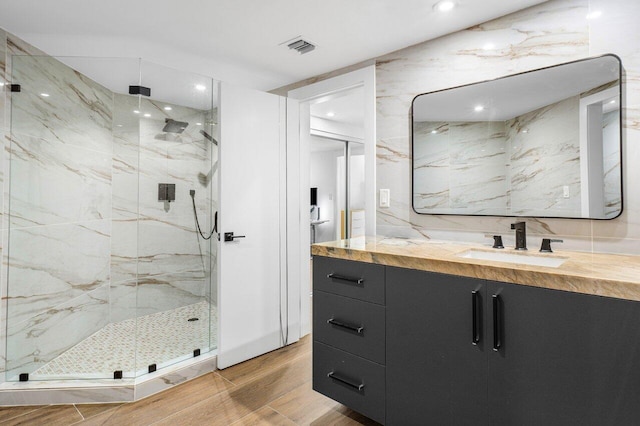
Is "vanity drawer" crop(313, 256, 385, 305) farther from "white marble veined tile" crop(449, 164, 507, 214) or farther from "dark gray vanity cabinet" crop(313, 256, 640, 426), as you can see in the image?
"white marble veined tile" crop(449, 164, 507, 214)

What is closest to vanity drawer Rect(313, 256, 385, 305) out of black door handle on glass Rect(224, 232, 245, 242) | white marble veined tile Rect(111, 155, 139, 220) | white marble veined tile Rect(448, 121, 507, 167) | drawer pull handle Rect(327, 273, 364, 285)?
drawer pull handle Rect(327, 273, 364, 285)

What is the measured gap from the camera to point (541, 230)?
6.11 ft

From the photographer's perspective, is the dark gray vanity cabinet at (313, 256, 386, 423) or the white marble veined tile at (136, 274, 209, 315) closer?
the dark gray vanity cabinet at (313, 256, 386, 423)

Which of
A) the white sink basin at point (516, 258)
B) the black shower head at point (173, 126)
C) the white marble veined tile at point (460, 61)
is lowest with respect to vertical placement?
the white sink basin at point (516, 258)

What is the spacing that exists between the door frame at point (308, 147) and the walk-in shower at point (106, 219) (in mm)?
823

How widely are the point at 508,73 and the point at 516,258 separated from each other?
105 centimetres

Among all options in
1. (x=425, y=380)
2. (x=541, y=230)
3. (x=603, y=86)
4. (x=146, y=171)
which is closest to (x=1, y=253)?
(x=146, y=171)

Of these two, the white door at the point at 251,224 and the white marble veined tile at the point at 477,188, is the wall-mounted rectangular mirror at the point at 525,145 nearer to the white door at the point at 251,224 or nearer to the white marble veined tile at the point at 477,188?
the white marble veined tile at the point at 477,188

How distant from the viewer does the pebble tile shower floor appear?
7.52ft

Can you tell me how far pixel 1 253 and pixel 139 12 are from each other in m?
1.72

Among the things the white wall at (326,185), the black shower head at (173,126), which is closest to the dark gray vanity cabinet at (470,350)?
the black shower head at (173,126)

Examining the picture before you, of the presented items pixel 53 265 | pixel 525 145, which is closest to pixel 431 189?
pixel 525 145

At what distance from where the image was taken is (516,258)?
1.73m

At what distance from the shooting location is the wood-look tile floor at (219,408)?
6.29 ft
